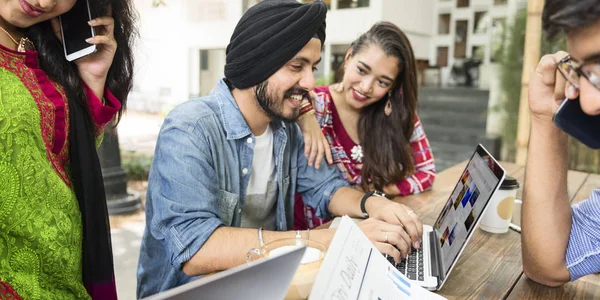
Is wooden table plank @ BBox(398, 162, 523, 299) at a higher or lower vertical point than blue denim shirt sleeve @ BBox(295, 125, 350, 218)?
lower

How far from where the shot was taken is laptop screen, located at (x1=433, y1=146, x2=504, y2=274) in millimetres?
1018

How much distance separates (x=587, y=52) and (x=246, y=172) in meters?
0.96

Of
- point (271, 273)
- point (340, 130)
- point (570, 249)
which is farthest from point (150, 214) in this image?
point (570, 249)

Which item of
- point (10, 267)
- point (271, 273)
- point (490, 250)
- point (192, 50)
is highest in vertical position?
point (192, 50)

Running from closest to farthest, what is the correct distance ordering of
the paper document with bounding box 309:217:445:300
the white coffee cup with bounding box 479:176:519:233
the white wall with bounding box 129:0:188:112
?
the paper document with bounding box 309:217:445:300, the white coffee cup with bounding box 479:176:519:233, the white wall with bounding box 129:0:188:112

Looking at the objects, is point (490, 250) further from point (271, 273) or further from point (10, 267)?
point (10, 267)

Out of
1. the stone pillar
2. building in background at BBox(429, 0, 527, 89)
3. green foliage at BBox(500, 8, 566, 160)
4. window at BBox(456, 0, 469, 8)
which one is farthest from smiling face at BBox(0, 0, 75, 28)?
window at BBox(456, 0, 469, 8)

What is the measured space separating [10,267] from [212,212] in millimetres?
450

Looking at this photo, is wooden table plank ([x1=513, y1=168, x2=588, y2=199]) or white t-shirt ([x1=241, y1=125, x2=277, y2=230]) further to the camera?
wooden table plank ([x1=513, y1=168, x2=588, y2=199])

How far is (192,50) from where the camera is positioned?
3961 mm

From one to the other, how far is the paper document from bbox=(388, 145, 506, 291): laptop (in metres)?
0.13

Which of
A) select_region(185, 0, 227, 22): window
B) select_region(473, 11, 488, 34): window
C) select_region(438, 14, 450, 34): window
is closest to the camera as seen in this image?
select_region(185, 0, 227, 22): window

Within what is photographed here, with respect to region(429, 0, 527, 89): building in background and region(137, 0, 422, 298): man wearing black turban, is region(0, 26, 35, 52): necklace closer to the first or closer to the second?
region(137, 0, 422, 298): man wearing black turban

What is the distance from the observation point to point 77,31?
1.14 m
